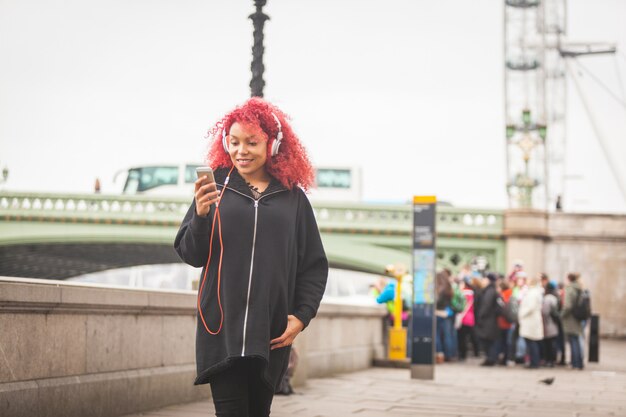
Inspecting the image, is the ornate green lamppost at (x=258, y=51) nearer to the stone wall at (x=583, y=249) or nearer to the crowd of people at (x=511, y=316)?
the crowd of people at (x=511, y=316)

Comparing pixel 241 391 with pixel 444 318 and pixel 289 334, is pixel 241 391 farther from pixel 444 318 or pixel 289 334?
pixel 444 318

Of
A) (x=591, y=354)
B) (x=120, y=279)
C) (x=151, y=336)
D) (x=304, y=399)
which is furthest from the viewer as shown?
(x=120, y=279)

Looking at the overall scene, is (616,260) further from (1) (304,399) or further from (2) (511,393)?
(1) (304,399)

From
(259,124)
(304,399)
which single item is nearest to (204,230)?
(259,124)

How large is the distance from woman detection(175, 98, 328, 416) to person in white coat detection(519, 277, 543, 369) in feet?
44.1

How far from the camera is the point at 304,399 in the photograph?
33.1 ft

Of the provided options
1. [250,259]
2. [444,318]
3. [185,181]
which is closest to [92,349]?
A: [250,259]

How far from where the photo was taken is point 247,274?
4172mm

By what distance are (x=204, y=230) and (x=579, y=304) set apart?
45.9 ft

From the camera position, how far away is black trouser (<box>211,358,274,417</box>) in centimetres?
411

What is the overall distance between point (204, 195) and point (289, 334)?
2.03ft

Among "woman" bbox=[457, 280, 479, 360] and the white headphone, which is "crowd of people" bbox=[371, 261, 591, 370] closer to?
"woman" bbox=[457, 280, 479, 360]

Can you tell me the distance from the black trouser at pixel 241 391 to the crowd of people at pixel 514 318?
13687mm

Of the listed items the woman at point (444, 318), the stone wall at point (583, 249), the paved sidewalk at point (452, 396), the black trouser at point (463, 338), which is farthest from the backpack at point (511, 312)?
the stone wall at point (583, 249)
